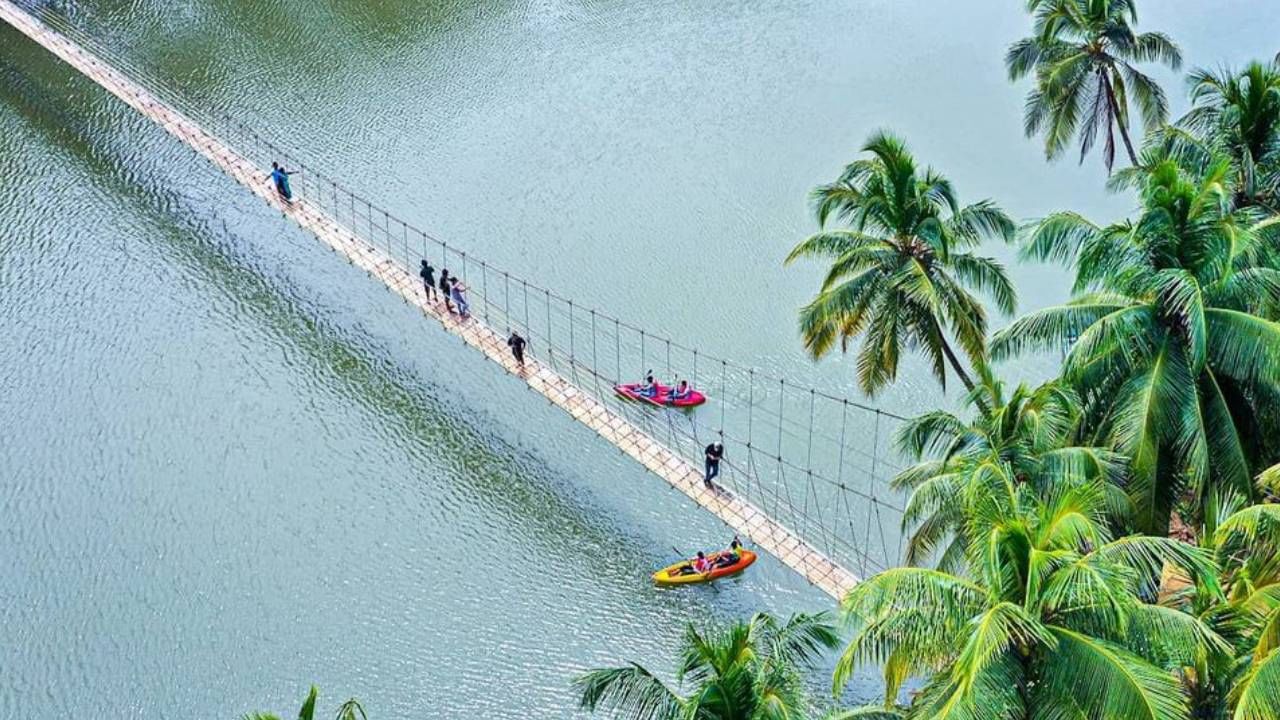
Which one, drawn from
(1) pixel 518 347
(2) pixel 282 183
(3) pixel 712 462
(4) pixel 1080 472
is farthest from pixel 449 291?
(4) pixel 1080 472

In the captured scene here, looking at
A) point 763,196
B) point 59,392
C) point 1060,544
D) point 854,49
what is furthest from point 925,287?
point 854,49

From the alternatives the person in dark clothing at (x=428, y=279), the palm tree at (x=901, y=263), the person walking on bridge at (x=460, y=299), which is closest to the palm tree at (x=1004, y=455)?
the palm tree at (x=901, y=263)

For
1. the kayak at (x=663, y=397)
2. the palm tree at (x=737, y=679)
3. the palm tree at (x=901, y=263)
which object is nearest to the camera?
the palm tree at (x=737, y=679)

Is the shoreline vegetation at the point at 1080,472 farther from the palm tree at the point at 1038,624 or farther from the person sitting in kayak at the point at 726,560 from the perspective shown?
the person sitting in kayak at the point at 726,560

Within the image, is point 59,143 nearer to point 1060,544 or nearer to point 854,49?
point 854,49

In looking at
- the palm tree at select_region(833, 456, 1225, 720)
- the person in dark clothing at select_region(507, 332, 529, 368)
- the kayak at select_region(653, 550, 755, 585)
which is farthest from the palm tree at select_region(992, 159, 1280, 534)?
the person in dark clothing at select_region(507, 332, 529, 368)

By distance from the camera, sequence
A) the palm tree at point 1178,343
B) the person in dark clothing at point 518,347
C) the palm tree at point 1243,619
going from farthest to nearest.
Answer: the person in dark clothing at point 518,347, the palm tree at point 1178,343, the palm tree at point 1243,619

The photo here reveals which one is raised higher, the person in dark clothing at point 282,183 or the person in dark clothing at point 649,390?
the person in dark clothing at point 282,183

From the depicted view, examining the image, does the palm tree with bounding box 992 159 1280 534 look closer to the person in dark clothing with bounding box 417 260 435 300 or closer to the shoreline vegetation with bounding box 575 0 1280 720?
the shoreline vegetation with bounding box 575 0 1280 720
